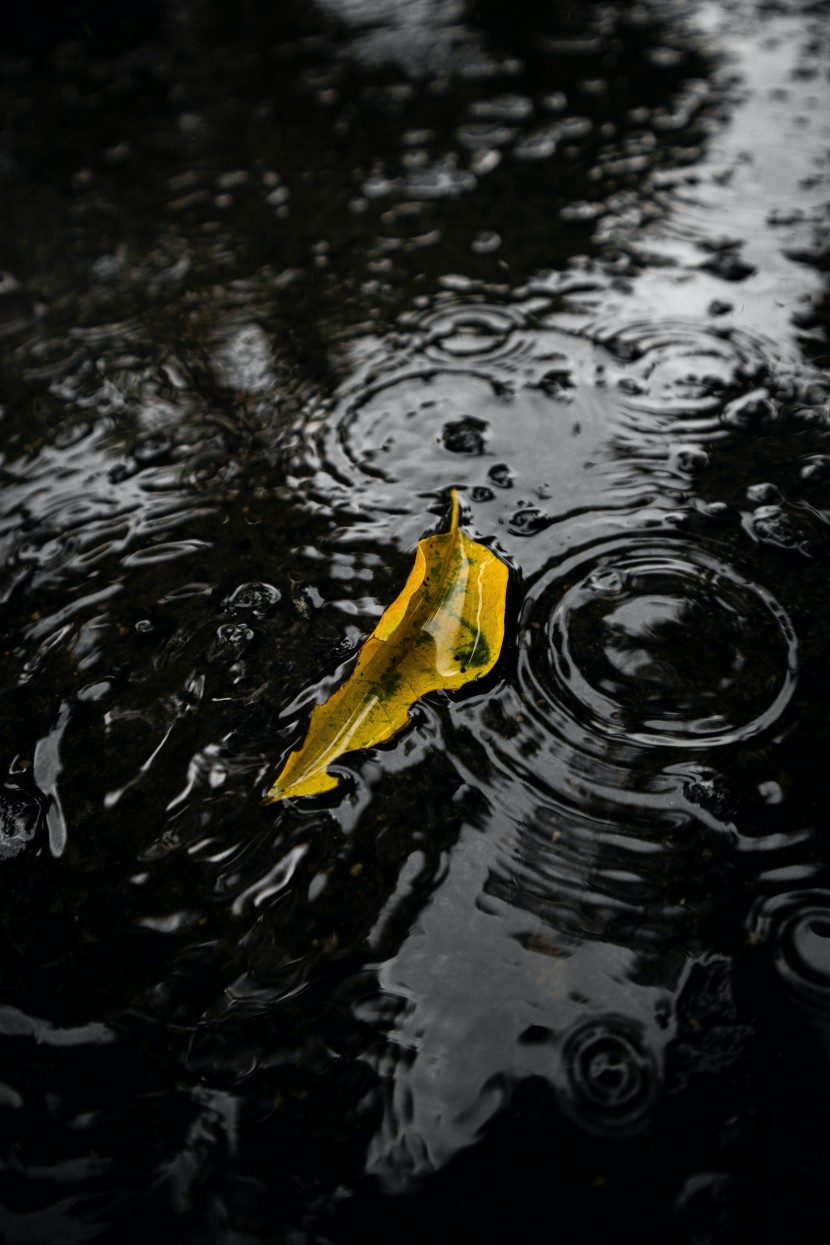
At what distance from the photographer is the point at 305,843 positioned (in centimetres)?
110

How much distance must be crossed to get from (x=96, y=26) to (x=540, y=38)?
200 centimetres

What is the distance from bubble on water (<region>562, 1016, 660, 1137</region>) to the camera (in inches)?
35.3

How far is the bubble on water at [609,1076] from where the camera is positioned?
896mm

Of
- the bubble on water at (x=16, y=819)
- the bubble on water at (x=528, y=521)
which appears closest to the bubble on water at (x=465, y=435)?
the bubble on water at (x=528, y=521)

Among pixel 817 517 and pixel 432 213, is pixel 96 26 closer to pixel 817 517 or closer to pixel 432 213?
pixel 432 213

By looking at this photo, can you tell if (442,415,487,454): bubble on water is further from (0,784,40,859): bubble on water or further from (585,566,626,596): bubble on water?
(0,784,40,859): bubble on water

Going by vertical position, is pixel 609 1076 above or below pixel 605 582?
below

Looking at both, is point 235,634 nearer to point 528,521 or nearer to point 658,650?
point 528,521

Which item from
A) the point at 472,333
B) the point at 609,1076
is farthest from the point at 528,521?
the point at 609,1076

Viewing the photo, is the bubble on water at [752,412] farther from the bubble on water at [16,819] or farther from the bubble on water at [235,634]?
the bubble on water at [16,819]

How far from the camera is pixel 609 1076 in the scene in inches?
36.1

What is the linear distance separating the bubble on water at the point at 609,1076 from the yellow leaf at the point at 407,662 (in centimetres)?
44

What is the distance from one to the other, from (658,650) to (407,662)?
37 centimetres

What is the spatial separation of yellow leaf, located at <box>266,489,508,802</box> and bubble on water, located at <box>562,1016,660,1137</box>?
0.44 meters
